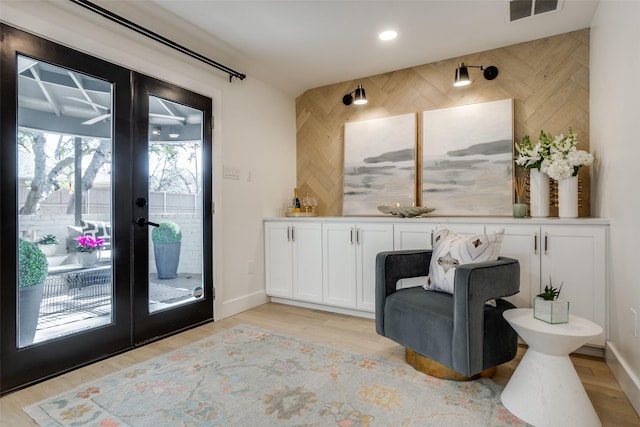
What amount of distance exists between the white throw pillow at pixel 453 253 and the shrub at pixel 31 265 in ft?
8.08

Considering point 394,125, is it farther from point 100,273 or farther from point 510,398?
point 100,273

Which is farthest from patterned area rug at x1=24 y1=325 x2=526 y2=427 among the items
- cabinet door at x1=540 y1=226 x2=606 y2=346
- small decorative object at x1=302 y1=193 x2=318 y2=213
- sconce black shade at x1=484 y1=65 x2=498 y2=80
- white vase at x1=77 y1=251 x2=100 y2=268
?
sconce black shade at x1=484 y1=65 x2=498 y2=80

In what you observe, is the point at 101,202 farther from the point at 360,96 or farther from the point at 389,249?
the point at 360,96

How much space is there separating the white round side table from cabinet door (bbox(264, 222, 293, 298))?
7.72 ft

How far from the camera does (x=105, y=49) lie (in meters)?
2.42

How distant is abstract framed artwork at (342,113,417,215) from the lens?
11.8 ft

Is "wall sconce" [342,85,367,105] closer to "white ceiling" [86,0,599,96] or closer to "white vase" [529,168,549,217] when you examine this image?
"white ceiling" [86,0,599,96]

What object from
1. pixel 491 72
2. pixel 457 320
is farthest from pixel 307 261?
pixel 491 72

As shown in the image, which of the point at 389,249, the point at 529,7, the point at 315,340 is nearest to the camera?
the point at 529,7

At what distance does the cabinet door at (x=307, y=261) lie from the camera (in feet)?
11.6

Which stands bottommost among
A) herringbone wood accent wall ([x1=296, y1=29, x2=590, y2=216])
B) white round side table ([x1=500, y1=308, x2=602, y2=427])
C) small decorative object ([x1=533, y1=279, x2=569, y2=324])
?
white round side table ([x1=500, y1=308, x2=602, y2=427])

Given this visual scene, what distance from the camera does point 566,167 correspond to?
8.35 ft

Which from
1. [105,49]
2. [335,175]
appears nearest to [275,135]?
[335,175]

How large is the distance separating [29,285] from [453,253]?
262 centimetres
